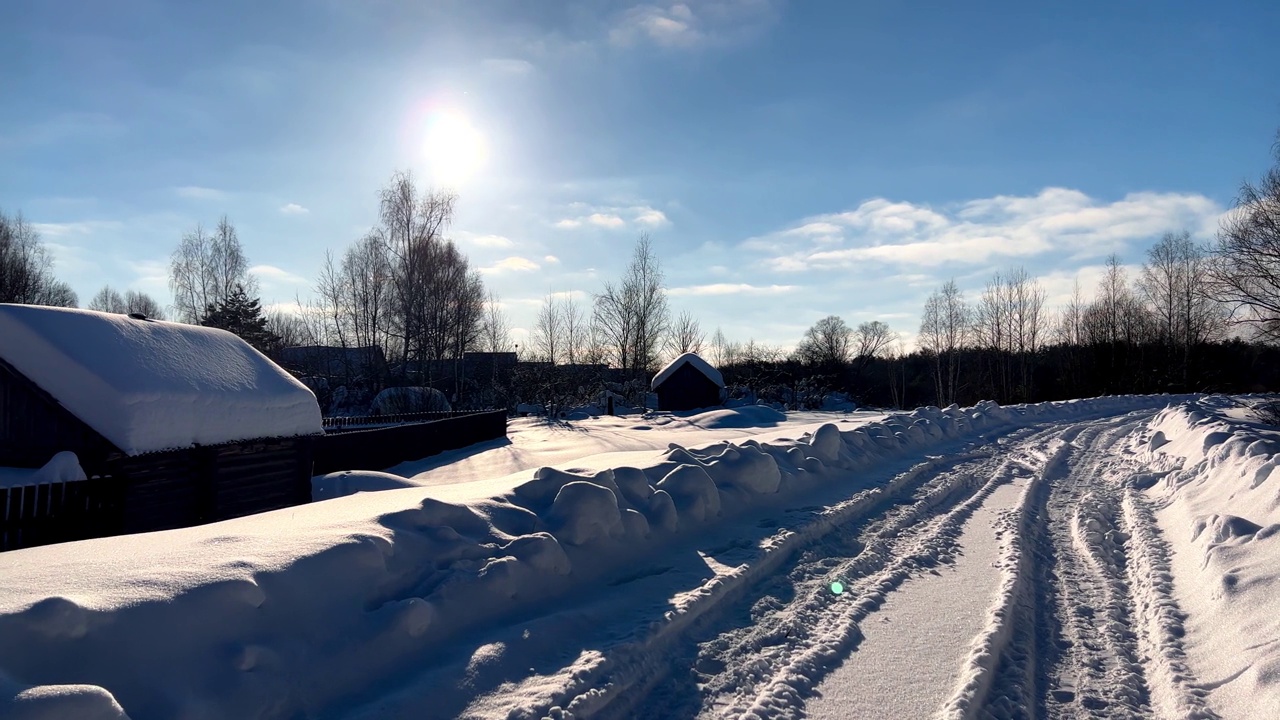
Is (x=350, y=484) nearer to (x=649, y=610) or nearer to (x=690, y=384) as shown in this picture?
(x=649, y=610)

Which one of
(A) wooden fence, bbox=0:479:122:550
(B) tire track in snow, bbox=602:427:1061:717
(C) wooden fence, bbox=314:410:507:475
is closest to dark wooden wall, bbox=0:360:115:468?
(A) wooden fence, bbox=0:479:122:550

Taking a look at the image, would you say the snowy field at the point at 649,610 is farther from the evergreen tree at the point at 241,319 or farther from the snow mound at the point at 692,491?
the evergreen tree at the point at 241,319

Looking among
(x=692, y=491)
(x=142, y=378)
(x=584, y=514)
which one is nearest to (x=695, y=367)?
(x=142, y=378)

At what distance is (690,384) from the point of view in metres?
38.1

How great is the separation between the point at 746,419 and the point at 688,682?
26388 mm

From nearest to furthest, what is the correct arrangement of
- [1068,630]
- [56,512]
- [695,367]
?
1. [1068,630]
2. [56,512]
3. [695,367]

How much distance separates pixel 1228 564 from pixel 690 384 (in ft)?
107

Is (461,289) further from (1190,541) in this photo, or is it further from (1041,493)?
(1190,541)

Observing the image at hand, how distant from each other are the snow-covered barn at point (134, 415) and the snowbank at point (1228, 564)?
12030 millimetres

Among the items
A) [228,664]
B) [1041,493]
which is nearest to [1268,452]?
[1041,493]

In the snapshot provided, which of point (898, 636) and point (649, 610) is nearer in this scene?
point (898, 636)

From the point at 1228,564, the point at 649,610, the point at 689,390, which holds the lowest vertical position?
the point at 649,610

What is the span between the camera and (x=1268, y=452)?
27.9 feet

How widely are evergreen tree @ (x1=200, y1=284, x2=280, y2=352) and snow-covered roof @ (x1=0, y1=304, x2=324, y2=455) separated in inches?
1216
